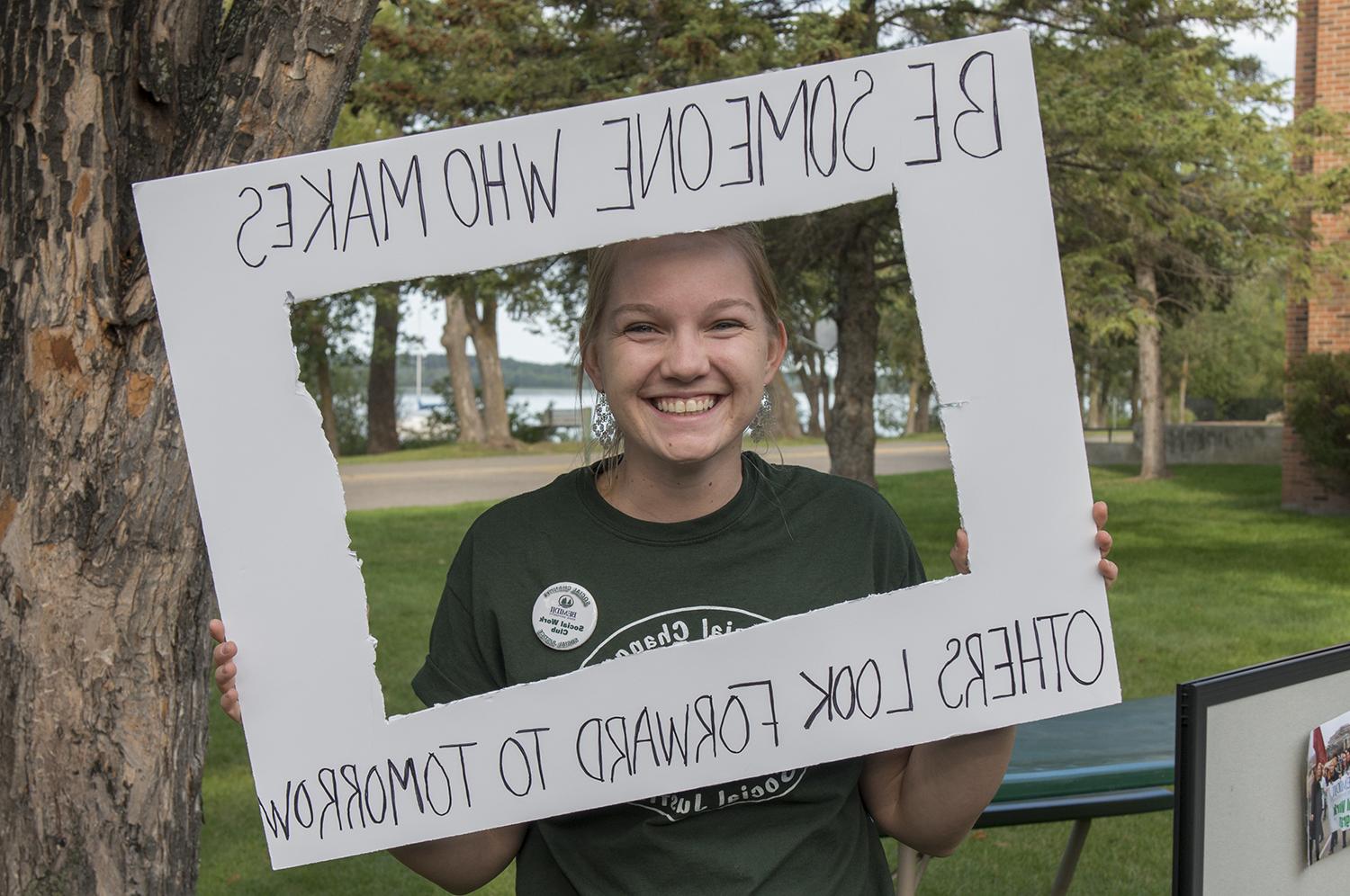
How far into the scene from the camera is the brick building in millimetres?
15492

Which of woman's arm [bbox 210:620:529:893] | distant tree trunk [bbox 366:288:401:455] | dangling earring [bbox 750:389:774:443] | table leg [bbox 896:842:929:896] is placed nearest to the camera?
woman's arm [bbox 210:620:529:893]

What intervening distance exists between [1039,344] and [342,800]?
3.44 ft

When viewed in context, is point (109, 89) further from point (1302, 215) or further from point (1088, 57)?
point (1302, 215)

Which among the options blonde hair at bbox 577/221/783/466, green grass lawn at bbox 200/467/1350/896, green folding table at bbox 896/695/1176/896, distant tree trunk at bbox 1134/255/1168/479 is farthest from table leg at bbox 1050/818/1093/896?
distant tree trunk at bbox 1134/255/1168/479

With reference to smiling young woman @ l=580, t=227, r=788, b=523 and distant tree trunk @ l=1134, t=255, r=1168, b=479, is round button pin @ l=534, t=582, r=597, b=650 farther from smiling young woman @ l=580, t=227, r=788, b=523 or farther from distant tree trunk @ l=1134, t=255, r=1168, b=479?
distant tree trunk @ l=1134, t=255, r=1168, b=479

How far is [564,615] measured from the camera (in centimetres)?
172

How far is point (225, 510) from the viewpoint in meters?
1.72

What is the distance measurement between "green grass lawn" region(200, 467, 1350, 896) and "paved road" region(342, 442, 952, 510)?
78 centimetres

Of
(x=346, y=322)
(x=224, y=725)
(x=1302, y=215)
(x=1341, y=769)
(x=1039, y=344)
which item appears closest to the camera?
(x=1039, y=344)

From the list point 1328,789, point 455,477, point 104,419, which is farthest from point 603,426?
point 455,477

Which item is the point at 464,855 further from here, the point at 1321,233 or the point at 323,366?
the point at 323,366

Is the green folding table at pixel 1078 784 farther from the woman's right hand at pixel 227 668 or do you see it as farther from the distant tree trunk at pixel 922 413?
the distant tree trunk at pixel 922 413

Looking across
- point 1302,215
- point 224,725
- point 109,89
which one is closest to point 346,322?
point 1302,215

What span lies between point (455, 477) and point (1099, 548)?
1807cm
